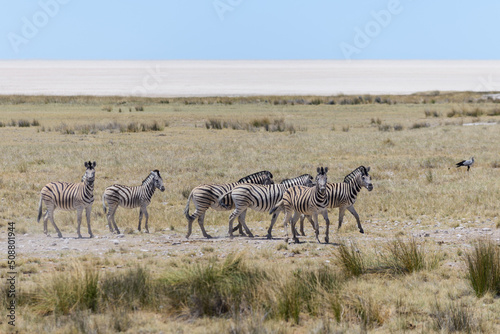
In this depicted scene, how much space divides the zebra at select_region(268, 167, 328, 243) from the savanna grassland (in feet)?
2.24

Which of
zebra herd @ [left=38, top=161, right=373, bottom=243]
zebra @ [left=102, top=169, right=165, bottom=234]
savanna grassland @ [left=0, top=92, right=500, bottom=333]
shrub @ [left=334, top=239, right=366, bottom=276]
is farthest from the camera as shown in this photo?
zebra @ [left=102, top=169, right=165, bottom=234]

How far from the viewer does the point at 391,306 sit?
340 inches

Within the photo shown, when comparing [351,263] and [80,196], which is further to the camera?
[80,196]

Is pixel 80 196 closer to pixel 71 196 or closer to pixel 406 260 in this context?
pixel 71 196

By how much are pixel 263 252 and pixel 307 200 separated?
1632mm

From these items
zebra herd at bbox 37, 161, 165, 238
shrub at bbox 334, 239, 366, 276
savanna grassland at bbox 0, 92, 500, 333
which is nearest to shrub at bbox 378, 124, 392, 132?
savanna grassland at bbox 0, 92, 500, 333

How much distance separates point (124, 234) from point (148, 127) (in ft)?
89.9

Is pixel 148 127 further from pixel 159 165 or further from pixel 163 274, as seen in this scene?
pixel 163 274

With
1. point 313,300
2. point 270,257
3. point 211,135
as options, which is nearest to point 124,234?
point 270,257

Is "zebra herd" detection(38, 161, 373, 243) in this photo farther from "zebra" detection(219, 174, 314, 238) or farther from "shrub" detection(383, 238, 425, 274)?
"shrub" detection(383, 238, 425, 274)

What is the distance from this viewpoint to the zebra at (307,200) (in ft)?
40.7

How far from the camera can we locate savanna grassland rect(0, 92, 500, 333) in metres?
8.20

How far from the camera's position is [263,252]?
38.5 ft

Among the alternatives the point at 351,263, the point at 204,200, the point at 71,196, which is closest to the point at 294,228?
the point at 204,200
